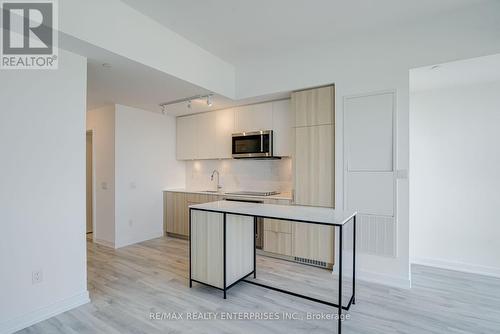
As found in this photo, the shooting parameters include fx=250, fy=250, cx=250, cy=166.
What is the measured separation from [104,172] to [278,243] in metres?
3.24

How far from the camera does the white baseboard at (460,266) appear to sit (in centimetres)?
311

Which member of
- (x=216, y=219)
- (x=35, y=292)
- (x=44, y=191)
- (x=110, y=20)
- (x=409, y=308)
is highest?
(x=110, y=20)

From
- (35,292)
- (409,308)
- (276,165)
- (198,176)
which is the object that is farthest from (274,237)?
(35,292)

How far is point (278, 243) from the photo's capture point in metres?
3.69

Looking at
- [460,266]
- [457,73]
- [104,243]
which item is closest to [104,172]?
[104,243]

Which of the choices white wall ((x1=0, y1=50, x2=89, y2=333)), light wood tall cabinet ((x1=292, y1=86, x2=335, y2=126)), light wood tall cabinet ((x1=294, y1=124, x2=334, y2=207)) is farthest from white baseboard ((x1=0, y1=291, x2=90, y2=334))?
light wood tall cabinet ((x1=292, y1=86, x2=335, y2=126))

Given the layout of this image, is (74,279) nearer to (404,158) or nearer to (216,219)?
(216,219)

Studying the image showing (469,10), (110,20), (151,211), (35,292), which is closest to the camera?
(35,292)

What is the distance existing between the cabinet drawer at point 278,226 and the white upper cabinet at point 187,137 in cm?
214

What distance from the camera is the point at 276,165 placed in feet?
14.4

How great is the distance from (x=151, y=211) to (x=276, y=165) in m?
2.56

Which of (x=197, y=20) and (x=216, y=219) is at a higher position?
(x=197, y=20)

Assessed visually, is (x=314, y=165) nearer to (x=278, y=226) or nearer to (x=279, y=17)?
(x=278, y=226)

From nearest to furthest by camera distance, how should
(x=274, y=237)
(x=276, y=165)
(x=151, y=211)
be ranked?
1. (x=274, y=237)
2. (x=276, y=165)
3. (x=151, y=211)
